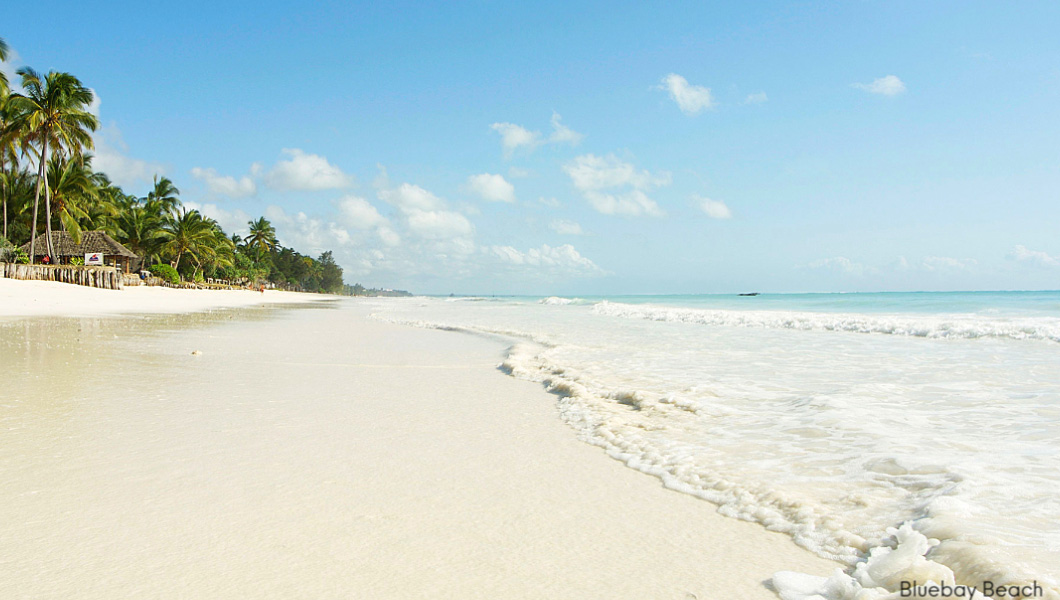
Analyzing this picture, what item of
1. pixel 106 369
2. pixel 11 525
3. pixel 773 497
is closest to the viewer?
pixel 11 525

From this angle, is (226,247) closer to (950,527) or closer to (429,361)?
(429,361)

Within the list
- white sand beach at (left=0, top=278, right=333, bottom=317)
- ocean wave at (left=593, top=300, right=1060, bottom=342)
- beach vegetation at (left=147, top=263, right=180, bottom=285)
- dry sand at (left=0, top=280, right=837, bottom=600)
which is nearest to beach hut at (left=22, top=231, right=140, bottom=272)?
beach vegetation at (left=147, top=263, right=180, bottom=285)

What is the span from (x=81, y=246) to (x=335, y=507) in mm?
46482

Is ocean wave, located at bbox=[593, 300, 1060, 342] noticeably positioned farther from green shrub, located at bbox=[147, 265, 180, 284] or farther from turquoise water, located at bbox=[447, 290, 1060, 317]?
green shrub, located at bbox=[147, 265, 180, 284]

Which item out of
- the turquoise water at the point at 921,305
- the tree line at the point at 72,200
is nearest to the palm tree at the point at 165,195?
the tree line at the point at 72,200

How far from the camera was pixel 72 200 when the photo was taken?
3766 centimetres

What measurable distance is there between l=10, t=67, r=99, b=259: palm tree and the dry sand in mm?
34299

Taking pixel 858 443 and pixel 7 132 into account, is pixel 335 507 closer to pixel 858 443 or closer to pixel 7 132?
pixel 858 443

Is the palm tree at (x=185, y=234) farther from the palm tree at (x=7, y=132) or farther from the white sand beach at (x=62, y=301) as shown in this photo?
the white sand beach at (x=62, y=301)

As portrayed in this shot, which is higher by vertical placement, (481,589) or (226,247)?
(226,247)

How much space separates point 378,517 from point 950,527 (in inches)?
96.6

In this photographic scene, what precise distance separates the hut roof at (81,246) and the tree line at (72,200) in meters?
0.27

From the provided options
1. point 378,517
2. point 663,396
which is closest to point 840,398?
point 663,396

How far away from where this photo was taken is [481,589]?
1947 mm
